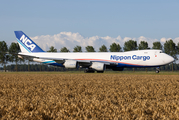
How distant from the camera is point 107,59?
3828 centimetres

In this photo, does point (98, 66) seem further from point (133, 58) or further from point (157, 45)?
point (157, 45)

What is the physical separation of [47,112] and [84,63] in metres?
33.0

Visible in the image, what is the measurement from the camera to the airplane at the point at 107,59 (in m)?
36.7

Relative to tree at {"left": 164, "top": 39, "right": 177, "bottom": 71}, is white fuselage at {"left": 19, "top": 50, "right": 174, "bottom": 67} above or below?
below

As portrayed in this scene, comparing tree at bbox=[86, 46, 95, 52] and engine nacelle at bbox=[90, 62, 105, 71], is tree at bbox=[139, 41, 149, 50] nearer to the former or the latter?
tree at bbox=[86, 46, 95, 52]

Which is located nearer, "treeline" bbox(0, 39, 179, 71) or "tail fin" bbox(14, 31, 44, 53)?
"tail fin" bbox(14, 31, 44, 53)

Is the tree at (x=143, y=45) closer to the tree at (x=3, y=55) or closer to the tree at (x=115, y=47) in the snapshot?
the tree at (x=115, y=47)

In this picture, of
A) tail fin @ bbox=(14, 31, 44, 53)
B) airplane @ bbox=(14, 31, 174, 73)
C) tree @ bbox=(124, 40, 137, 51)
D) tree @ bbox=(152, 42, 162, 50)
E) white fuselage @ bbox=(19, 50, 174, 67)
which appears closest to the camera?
white fuselage @ bbox=(19, 50, 174, 67)

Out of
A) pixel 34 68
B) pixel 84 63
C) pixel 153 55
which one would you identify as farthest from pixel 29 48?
pixel 34 68

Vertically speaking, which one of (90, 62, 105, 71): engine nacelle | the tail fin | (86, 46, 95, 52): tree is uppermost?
(86, 46, 95, 52): tree

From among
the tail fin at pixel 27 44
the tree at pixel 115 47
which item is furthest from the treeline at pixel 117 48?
the tail fin at pixel 27 44

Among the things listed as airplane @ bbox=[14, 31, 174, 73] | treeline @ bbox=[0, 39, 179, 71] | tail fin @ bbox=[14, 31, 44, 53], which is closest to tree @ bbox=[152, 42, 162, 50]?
treeline @ bbox=[0, 39, 179, 71]

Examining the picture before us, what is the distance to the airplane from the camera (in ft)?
120

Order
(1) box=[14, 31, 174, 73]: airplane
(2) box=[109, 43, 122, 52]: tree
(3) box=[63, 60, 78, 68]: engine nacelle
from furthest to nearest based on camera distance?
(2) box=[109, 43, 122, 52]: tree < (3) box=[63, 60, 78, 68]: engine nacelle < (1) box=[14, 31, 174, 73]: airplane
